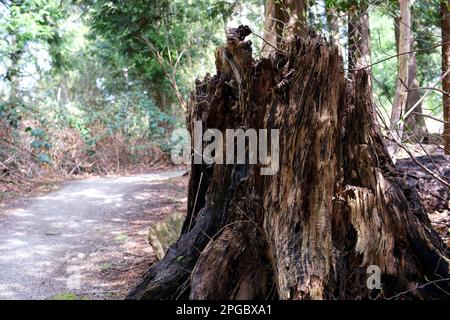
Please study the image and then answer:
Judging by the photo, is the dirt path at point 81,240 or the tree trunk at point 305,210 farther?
the dirt path at point 81,240

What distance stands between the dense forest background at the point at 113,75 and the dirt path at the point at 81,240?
2.38 metres

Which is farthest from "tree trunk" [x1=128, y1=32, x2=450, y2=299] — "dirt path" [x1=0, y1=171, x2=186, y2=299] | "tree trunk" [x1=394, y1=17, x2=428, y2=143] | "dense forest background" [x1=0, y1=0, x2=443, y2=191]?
"dense forest background" [x1=0, y1=0, x2=443, y2=191]

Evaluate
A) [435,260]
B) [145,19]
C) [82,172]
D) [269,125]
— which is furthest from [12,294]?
[145,19]

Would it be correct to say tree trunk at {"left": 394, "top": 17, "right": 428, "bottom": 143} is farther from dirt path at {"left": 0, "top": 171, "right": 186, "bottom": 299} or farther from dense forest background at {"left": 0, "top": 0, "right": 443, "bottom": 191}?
dirt path at {"left": 0, "top": 171, "right": 186, "bottom": 299}

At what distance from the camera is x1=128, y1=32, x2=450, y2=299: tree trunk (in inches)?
137

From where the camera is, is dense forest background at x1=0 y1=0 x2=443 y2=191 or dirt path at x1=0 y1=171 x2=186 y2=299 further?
dense forest background at x1=0 y1=0 x2=443 y2=191

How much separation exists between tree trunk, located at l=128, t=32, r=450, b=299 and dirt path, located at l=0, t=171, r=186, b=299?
1728 millimetres

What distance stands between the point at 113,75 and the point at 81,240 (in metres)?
13.2

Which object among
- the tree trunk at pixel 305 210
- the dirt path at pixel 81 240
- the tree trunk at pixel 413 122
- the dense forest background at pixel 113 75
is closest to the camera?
the tree trunk at pixel 305 210

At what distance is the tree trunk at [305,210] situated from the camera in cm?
349

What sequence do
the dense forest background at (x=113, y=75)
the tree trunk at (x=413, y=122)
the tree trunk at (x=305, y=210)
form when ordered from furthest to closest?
the dense forest background at (x=113, y=75)
the tree trunk at (x=413, y=122)
the tree trunk at (x=305, y=210)

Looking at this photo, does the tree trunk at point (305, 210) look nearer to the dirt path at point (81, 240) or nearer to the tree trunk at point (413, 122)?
the tree trunk at point (413, 122)

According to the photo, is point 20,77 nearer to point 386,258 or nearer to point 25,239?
point 25,239

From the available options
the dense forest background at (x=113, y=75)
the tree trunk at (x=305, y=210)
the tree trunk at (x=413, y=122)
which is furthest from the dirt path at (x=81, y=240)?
the tree trunk at (x=413, y=122)
